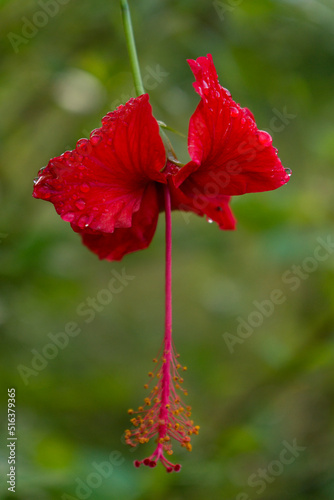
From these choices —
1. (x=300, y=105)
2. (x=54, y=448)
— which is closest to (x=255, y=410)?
(x=54, y=448)

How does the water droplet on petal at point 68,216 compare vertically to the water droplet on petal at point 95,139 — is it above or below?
below

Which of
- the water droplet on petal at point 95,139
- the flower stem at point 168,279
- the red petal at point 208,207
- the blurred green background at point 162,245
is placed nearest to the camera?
the water droplet on petal at point 95,139

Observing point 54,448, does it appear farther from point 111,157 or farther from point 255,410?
point 111,157

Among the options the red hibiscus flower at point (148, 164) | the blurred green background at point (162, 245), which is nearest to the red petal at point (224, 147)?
the red hibiscus flower at point (148, 164)

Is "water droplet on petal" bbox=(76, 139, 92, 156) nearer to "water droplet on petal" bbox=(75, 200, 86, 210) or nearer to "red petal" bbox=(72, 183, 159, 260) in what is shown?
"water droplet on petal" bbox=(75, 200, 86, 210)

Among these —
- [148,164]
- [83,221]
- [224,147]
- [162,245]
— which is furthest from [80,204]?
[162,245]

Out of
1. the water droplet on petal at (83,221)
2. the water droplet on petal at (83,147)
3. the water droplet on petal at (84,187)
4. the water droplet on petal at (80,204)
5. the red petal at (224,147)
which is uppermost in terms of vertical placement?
the red petal at (224,147)

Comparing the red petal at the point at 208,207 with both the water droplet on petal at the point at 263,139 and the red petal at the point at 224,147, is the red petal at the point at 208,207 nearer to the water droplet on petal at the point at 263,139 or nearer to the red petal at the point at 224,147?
the red petal at the point at 224,147
